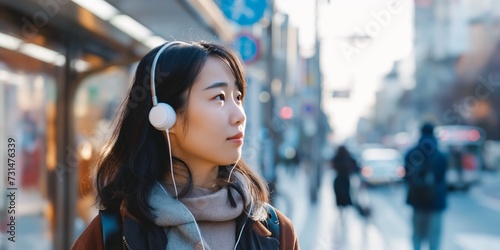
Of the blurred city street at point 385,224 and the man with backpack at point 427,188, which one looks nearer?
the man with backpack at point 427,188

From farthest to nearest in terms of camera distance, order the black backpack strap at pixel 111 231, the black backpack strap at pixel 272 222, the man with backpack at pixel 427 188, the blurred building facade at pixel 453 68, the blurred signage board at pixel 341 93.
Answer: the blurred building facade at pixel 453 68 → the blurred signage board at pixel 341 93 → the man with backpack at pixel 427 188 → the black backpack strap at pixel 272 222 → the black backpack strap at pixel 111 231

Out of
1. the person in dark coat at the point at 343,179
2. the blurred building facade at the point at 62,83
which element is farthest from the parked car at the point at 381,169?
the blurred building facade at the point at 62,83

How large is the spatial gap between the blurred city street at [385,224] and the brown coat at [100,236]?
7557 mm

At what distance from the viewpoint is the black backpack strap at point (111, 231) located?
161cm

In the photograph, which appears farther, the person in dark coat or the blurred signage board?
the blurred signage board

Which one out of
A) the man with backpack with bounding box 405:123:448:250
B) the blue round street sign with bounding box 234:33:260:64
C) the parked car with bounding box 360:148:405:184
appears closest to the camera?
the man with backpack with bounding box 405:123:448:250

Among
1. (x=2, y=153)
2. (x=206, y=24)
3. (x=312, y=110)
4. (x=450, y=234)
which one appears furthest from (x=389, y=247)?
(x=312, y=110)

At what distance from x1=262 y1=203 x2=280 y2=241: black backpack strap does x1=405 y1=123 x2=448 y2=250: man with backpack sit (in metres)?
5.61

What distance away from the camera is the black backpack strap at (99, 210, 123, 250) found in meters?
1.61

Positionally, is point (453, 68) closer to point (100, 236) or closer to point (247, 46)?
point (247, 46)

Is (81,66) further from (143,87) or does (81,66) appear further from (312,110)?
(312,110)

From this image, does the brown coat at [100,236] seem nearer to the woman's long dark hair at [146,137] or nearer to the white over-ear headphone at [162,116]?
the woman's long dark hair at [146,137]

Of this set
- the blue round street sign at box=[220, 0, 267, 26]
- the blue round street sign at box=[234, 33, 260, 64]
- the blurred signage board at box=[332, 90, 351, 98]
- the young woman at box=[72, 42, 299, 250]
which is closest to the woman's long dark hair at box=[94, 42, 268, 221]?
the young woman at box=[72, 42, 299, 250]

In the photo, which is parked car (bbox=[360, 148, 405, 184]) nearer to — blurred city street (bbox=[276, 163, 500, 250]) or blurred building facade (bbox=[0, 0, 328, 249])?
blurred city street (bbox=[276, 163, 500, 250])
